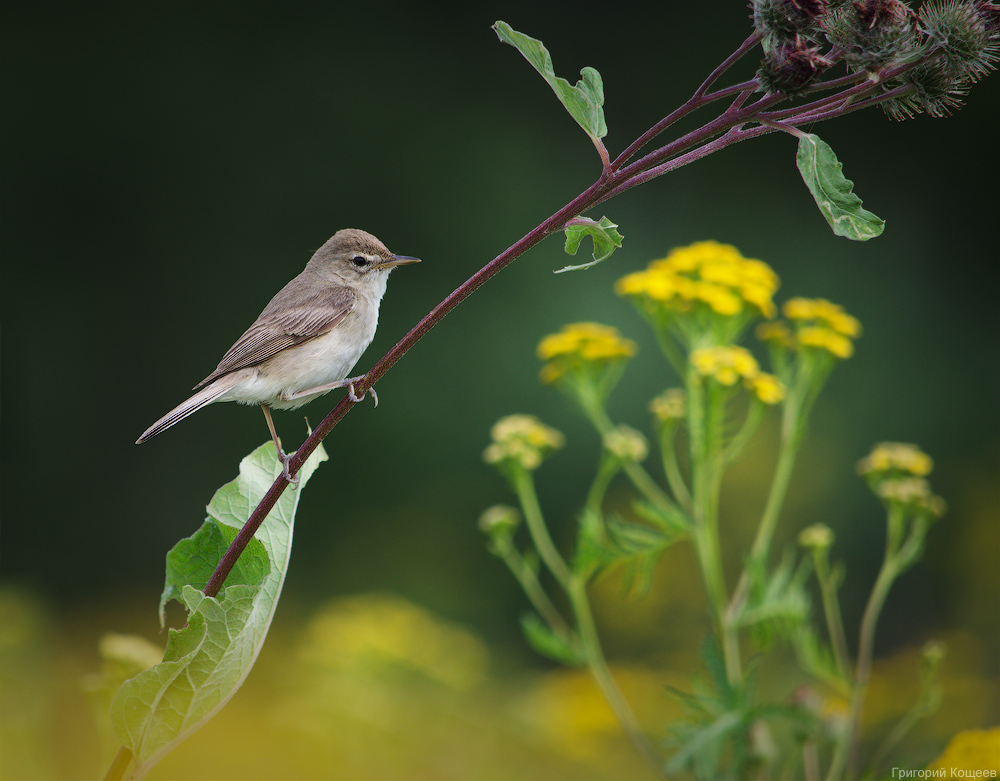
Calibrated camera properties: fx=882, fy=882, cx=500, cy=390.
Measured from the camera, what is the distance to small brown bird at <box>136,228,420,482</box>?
1.64 metres

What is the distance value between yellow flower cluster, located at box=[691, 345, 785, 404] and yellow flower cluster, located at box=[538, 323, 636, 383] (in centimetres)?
27

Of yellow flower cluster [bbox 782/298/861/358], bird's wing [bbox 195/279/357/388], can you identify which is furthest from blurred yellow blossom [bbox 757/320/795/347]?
bird's wing [bbox 195/279/357/388]

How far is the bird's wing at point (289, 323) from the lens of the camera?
1.68 m

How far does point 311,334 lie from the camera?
177 cm

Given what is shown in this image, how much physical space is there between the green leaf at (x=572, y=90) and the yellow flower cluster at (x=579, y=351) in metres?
1.13

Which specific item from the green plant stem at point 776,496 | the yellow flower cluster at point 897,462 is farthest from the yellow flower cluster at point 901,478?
the green plant stem at point 776,496

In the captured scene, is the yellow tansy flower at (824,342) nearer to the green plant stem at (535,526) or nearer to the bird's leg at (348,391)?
the green plant stem at (535,526)

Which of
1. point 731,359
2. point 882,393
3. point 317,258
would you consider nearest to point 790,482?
point 882,393

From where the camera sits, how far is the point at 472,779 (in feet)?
6.43

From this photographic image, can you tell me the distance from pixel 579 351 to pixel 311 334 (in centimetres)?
68

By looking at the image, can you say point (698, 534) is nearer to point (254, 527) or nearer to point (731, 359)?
point (731, 359)

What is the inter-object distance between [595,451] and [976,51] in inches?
123

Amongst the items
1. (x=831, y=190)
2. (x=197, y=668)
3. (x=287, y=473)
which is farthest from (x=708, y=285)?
(x=197, y=668)

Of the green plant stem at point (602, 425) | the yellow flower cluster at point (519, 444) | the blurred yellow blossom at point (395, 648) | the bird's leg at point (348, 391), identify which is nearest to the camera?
the bird's leg at point (348, 391)
